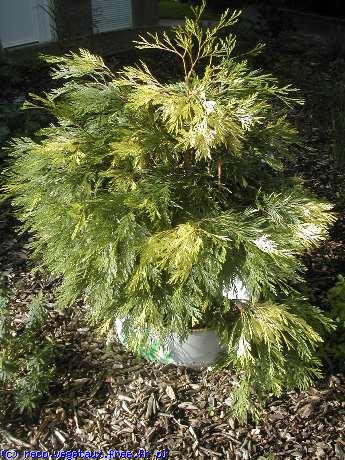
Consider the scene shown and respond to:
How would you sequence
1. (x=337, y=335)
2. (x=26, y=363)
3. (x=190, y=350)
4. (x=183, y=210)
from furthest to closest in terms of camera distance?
(x=337, y=335), (x=190, y=350), (x=26, y=363), (x=183, y=210)

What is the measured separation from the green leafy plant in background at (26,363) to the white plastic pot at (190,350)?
438mm

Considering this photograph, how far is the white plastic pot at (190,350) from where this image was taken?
2884 mm

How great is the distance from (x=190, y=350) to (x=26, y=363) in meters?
0.88

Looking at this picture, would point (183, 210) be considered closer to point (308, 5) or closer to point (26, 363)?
point (26, 363)

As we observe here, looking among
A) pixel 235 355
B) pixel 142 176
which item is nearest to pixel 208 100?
pixel 142 176

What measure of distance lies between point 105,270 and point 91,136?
66 centimetres

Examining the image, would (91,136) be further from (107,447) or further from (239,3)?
(239,3)

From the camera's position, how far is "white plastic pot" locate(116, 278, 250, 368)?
9.46 ft

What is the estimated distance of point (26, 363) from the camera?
2.80 metres

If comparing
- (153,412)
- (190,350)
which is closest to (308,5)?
(190,350)

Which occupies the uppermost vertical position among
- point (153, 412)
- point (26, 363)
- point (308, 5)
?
point (308, 5)

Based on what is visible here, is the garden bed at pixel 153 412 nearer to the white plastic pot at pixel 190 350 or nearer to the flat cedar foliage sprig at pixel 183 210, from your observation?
the white plastic pot at pixel 190 350

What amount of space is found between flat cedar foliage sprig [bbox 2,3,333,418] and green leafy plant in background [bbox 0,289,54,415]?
1.33 feet

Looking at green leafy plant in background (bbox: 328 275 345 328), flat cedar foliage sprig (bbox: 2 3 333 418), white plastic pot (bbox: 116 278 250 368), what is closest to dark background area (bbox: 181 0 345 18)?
green leafy plant in background (bbox: 328 275 345 328)
